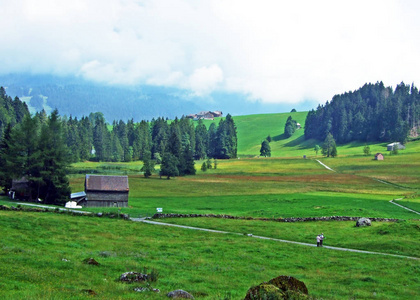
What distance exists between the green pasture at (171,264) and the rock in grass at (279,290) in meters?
2.17

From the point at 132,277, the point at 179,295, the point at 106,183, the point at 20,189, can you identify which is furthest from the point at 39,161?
the point at 179,295

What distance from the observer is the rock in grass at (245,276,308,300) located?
1328cm

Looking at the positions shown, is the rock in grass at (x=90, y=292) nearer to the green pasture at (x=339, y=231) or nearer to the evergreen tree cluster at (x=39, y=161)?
the green pasture at (x=339, y=231)

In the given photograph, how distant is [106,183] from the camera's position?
2817 inches

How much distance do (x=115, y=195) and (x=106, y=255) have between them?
153ft

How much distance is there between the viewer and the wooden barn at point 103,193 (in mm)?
70375

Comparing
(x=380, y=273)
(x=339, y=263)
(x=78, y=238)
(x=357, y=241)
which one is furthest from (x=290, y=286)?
(x=357, y=241)

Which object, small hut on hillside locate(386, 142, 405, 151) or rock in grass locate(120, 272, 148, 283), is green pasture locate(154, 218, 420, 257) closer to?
rock in grass locate(120, 272, 148, 283)

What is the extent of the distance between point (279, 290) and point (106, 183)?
201 ft

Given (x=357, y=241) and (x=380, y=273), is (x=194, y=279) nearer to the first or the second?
(x=380, y=273)

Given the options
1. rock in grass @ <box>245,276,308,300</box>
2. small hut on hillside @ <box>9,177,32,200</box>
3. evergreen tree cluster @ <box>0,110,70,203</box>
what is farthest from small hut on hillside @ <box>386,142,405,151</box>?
rock in grass @ <box>245,276,308,300</box>

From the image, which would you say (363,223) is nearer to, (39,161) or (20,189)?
(39,161)

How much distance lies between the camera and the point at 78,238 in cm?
3244

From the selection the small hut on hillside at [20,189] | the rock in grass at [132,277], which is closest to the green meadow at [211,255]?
the rock in grass at [132,277]
